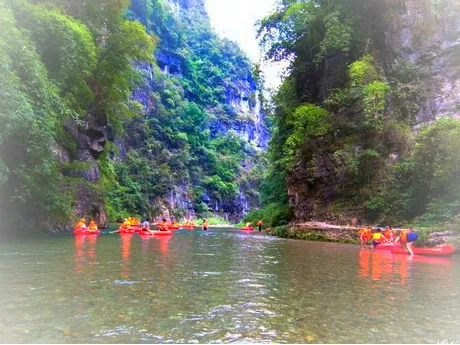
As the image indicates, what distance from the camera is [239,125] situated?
282 feet

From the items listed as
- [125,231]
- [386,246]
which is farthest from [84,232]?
[386,246]

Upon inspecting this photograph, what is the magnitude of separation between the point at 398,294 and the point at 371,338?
2.73m

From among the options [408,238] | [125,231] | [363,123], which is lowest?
[125,231]

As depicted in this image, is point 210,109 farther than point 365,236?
Yes

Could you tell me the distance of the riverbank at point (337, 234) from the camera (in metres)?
14.6

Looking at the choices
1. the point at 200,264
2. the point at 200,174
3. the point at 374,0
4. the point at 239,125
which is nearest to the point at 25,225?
the point at 200,264

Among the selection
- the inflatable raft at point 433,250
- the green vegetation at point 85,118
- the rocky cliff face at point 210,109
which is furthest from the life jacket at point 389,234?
the rocky cliff face at point 210,109

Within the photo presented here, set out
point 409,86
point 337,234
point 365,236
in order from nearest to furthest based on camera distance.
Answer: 1. point 365,236
2. point 337,234
3. point 409,86

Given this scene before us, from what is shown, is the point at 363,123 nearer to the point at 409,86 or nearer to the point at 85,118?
the point at 409,86

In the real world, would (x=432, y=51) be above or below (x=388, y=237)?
above

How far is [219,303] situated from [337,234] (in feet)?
48.6

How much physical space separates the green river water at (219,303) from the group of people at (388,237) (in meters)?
4.44

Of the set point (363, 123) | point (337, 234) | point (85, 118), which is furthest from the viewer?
point (85, 118)

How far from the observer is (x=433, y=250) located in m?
13.5
